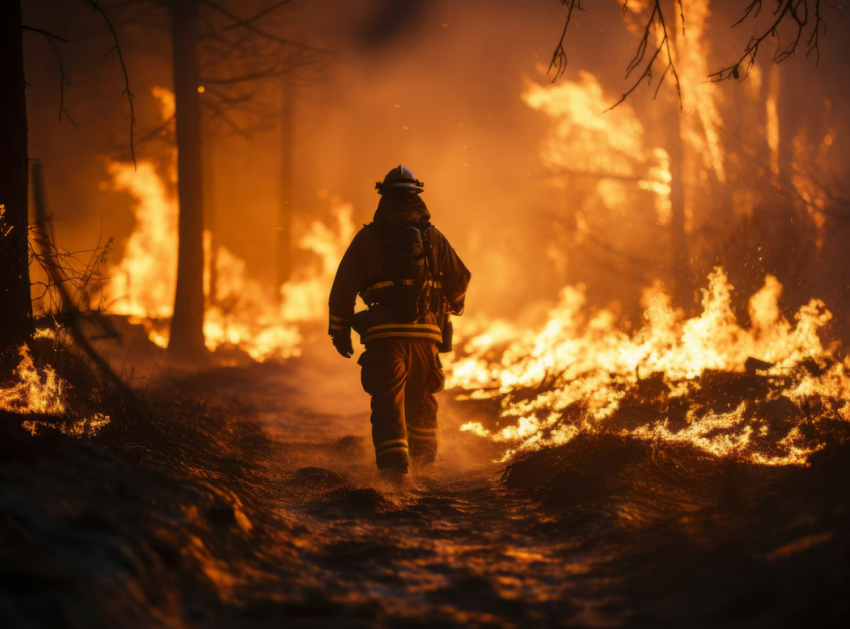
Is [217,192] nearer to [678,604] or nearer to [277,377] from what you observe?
[277,377]

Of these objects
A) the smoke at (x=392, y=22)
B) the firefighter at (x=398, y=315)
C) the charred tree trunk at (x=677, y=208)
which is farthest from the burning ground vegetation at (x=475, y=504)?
the smoke at (x=392, y=22)

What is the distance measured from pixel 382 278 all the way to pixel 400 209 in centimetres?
57

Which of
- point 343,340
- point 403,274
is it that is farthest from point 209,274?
point 403,274

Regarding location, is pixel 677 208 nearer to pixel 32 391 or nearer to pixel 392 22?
pixel 32 391

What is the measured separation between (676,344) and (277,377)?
6.55 meters

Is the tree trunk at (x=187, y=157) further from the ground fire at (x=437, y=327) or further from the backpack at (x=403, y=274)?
the backpack at (x=403, y=274)

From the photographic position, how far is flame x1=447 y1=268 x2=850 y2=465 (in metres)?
4.57

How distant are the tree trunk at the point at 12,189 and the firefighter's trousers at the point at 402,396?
229cm

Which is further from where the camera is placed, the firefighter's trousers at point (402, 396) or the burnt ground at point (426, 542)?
the firefighter's trousers at point (402, 396)

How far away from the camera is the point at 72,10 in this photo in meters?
14.0

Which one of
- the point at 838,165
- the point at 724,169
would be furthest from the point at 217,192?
the point at 838,165

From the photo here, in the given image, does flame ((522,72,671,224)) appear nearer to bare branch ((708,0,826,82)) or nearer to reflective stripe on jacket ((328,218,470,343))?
bare branch ((708,0,826,82))

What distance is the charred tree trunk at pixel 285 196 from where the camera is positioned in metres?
15.5

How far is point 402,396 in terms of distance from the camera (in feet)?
15.6
